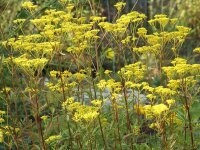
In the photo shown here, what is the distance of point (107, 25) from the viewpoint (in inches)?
108

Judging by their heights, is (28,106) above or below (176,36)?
below

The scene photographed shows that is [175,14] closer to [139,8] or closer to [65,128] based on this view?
[139,8]

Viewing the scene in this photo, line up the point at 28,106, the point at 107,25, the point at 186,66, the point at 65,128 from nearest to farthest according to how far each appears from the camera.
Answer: the point at 186,66
the point at 107,25
the point at 65,128
the point at 28,106

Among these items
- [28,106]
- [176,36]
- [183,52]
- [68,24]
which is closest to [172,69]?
[176,36]

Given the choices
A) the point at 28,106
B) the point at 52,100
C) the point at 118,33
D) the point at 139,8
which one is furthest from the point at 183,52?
the point at 118,33

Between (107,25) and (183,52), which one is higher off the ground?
(107,25)

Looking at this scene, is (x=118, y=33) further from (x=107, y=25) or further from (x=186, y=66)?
(x=186, y=66)

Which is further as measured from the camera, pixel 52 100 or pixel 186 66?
pixel 52 100

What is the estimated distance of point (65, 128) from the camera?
10.7 feet

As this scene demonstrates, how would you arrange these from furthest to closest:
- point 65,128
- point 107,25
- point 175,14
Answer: point 175,14
point 65,128
point 107,25

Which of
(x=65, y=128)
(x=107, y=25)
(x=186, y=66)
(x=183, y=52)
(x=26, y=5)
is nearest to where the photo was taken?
(x=186, y=66)

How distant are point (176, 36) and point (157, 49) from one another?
0.48 ft

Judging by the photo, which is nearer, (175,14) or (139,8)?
(139,8)

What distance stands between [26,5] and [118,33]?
1.91 feet
